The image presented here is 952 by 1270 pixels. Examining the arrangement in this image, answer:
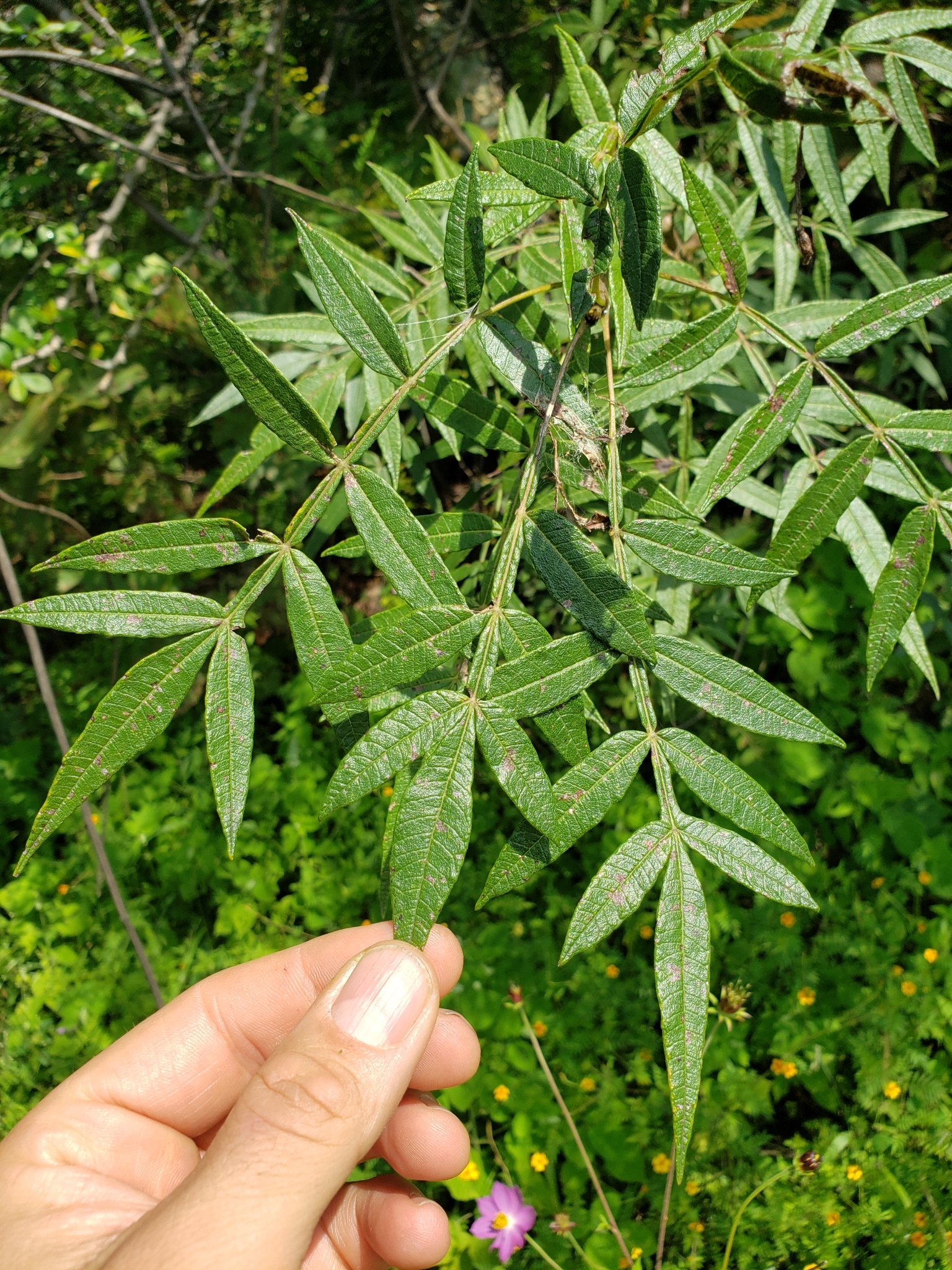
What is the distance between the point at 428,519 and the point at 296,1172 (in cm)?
79

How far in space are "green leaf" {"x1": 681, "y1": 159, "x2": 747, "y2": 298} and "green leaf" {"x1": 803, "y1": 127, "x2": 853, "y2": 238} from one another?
0.51m

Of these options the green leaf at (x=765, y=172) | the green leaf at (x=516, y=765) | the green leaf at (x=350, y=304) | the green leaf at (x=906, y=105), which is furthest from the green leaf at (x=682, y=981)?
the green leaf at (x=906, y=105)

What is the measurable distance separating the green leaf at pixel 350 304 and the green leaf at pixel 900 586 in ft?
1.93

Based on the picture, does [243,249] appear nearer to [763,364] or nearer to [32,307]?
[32,307]

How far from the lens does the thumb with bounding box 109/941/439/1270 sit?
883 mm

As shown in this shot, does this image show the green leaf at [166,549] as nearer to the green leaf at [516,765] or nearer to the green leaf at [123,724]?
the green leaf at [123,724]

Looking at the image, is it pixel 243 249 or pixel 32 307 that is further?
pixel 243 249

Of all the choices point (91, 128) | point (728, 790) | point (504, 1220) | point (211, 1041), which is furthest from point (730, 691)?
point (91, 128)

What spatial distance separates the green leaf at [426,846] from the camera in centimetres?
75

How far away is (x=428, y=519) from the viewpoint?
104cm

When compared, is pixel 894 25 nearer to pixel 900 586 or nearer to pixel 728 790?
pixel 900 586

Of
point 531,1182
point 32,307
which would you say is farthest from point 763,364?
point 531,1182

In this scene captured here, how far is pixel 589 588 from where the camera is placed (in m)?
0.83

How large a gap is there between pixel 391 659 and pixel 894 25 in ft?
4.16
